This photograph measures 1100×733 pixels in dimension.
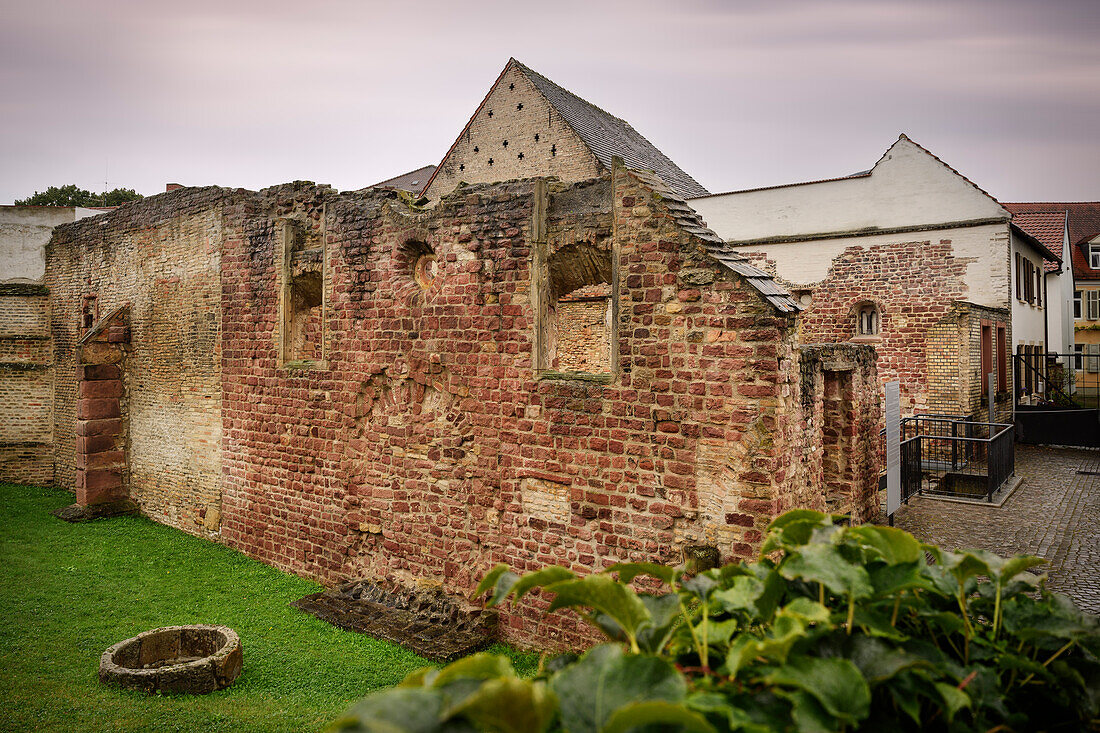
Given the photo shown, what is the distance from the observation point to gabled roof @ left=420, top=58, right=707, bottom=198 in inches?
779

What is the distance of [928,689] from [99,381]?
1488cm

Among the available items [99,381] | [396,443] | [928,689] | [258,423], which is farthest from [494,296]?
[99,381]

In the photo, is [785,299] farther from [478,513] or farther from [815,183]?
[815,183]

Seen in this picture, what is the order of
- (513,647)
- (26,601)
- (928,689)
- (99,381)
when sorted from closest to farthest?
A: (928,689), (513,647), (26,601), (99,381)

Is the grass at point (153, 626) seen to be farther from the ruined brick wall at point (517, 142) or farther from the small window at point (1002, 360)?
the small window at point (1002, 360)

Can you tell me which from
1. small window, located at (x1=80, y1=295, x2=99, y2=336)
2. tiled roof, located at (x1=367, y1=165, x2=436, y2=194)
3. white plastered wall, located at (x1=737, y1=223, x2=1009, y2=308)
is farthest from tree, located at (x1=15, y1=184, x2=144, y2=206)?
white plastered wall, located at (x1=737, y1=223, x2=1009, y2=308)

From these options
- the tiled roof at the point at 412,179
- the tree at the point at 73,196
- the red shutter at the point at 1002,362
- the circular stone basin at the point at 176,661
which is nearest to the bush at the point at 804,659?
the circular stone basin at the point at 176,661

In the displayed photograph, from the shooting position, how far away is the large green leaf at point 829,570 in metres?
1.45

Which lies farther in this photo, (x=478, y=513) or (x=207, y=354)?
(x=207, y=354)

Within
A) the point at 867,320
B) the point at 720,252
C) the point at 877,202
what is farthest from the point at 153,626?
the point at 877,202

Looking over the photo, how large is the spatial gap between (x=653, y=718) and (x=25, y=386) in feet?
63.0

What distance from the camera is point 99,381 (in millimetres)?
13180

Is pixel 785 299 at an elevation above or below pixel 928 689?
above

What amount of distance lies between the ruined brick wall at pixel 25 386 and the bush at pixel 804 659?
717 inches
